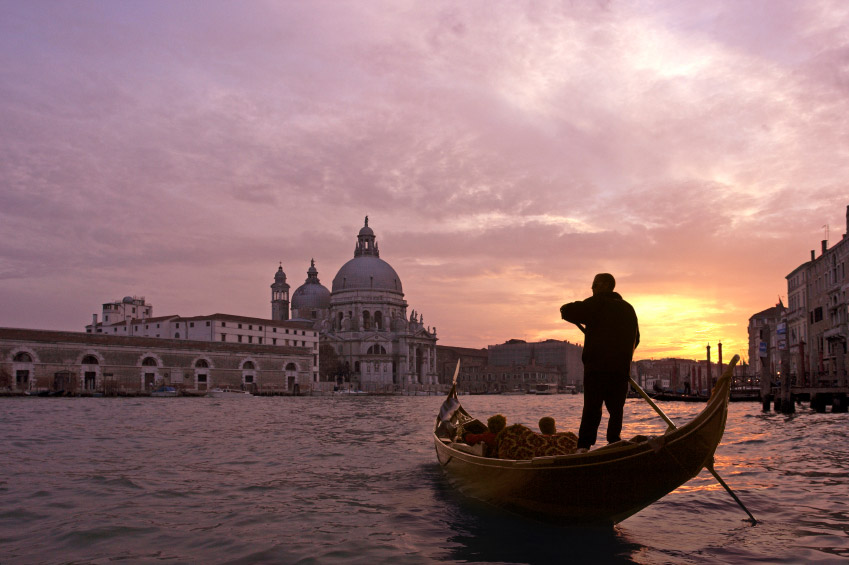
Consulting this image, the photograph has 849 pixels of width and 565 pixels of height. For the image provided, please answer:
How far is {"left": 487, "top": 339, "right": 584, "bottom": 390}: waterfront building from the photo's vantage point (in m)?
134

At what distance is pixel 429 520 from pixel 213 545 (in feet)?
7.43

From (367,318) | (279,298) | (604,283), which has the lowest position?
(604,283)

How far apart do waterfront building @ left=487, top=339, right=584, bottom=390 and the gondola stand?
12463 cm

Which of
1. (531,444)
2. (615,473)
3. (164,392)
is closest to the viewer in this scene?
(615,473)

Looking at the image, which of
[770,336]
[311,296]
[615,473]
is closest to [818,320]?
[770,336]

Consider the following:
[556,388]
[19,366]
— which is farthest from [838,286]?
[556,388]

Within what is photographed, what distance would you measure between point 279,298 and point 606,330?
380 ft

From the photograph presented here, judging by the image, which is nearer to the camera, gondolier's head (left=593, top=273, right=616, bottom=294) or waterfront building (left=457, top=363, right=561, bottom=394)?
gondolier's head (left=593, top=273, right=616, bottom=294)

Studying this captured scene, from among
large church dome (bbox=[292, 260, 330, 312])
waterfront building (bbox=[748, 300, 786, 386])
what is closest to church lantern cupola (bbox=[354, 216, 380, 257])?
large church dome (bbox=[292, 260, 330, 312])

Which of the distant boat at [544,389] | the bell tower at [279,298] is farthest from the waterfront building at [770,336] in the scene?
the bell tower at [279,298]

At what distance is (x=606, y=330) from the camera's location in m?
6.62

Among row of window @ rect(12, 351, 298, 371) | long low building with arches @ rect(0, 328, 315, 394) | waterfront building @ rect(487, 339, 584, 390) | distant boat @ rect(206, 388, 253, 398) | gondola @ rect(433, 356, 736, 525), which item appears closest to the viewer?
gondola @ rect(433, 356, 736, 525)

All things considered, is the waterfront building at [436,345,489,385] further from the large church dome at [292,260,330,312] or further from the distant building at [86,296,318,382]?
the distant building at [86,296,318,382]

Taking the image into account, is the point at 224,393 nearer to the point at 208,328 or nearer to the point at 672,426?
the point at 208,328
